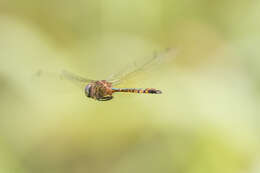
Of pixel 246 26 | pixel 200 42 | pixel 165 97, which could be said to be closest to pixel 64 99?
pixel 165 97

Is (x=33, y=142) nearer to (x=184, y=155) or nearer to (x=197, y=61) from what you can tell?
(x=184, y=155)

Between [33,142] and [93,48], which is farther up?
[93,48]

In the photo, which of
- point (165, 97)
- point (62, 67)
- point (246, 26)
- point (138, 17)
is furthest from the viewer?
point (138, 17)

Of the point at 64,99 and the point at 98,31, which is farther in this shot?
the point at 98,31

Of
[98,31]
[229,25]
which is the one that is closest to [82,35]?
[98,31]

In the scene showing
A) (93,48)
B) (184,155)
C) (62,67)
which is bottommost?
(184,155)

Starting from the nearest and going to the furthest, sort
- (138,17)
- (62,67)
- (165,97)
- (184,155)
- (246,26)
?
(184,155) < (165,97) < (62,67) < (246,26) < (138,17)

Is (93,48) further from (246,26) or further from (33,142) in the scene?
(246,26)
